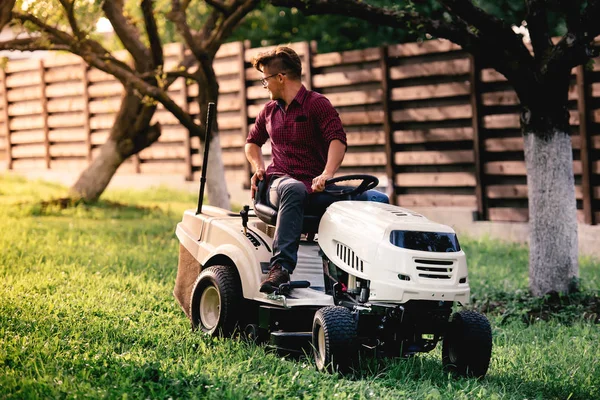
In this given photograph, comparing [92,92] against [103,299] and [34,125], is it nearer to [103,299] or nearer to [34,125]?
[34,125]

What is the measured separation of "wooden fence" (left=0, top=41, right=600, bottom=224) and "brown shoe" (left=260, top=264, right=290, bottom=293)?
5.43 meters

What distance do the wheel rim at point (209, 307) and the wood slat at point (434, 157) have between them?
5653mm

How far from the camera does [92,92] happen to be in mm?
16531

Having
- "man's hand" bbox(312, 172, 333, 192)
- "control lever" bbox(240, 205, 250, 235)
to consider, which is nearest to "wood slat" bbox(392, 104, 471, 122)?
"control lever" bbox(240, 205, 250, 235)

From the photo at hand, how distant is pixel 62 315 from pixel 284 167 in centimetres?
186

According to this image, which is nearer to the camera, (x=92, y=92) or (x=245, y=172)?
(x=245, y=172)

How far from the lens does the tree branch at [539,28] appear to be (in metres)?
7.51

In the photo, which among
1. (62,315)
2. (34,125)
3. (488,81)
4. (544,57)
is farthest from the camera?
(34,125)

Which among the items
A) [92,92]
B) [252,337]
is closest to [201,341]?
[252,337]

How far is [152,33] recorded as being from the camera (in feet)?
35.7

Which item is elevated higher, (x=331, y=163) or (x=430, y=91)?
(x=430, y=91)

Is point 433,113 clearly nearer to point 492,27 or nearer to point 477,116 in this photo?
point 477,116

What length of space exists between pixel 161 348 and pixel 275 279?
816 millimetres

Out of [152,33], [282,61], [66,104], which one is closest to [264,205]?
[282,61]
